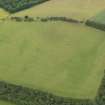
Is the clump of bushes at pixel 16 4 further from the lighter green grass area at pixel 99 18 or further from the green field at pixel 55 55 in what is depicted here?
the lighter green grass area at pixel 99 18

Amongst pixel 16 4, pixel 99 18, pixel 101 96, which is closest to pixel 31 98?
pixel 101 96

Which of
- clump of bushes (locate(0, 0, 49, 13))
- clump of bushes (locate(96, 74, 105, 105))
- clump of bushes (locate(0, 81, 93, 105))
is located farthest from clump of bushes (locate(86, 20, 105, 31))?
clump of bushes (locate(0, 81, 93, 105))

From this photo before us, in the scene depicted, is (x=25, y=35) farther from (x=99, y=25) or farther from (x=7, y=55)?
(x=99, y=25)

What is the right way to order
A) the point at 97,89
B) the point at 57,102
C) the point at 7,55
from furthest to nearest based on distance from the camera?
the point at 7,55, the point at 97,89, the point at 57,102

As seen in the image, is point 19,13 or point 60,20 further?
point 19,13

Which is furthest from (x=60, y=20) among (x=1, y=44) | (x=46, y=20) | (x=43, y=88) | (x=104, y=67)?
(x=43, y=88)

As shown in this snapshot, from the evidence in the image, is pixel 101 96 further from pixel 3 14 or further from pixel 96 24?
pixel 3 14

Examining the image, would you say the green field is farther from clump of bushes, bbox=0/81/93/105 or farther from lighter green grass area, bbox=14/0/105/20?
clump of bushes, bbox=0/81/93/105

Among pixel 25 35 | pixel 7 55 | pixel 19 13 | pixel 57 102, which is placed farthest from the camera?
pixel 19 13
